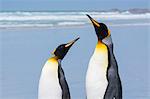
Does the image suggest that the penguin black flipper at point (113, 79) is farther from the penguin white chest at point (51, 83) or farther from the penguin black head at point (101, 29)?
the penguin white chest at point (51, 83)

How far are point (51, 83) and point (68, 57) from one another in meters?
5.04

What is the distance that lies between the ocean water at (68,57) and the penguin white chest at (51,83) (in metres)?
2.08

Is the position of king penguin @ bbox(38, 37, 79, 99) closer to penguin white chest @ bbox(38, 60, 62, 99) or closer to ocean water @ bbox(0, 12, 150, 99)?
penguin white chest @ bbox(38, 60, 62, 99)

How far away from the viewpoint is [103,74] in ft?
18.1

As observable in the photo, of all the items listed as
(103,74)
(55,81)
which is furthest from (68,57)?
(103,74)

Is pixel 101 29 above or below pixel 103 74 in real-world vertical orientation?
above

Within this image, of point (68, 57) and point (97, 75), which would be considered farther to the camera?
point (68, 57)

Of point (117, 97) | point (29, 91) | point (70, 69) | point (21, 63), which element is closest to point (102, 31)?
point (117, 97)

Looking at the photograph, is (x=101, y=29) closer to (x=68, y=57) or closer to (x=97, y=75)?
(x=97, y=75)

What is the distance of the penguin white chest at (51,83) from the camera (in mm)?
5680

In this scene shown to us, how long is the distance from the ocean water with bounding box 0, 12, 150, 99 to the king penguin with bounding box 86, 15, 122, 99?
225 cm

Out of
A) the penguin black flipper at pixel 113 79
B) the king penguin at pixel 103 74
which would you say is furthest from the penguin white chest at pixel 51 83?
the penguin black flipper at pixel 113 79

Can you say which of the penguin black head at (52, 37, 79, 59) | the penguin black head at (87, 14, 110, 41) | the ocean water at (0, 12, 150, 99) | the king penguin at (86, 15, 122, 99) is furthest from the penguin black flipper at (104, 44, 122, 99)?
the ocean water at (0, 12, 150, 99)

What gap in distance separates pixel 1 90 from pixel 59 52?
2882 mm
